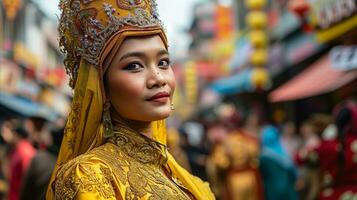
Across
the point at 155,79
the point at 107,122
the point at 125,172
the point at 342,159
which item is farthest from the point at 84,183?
the point at 342,159

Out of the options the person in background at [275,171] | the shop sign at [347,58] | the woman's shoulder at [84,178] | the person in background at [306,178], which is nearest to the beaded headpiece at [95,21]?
the woman's shoulder at [84,178]

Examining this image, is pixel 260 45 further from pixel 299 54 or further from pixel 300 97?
pixel 300 97

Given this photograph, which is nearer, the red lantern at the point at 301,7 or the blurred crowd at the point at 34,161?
the blurred crowd at the point at 34,161

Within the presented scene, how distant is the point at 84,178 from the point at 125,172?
0.66ft

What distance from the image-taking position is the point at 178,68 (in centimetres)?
6525

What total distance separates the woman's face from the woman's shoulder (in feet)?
0.74

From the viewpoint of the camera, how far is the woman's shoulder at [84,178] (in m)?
2.78

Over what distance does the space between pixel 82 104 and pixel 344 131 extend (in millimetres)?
4303

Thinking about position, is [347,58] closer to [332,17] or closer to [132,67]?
→ [332,17]

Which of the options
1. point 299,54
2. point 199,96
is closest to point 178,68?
point 199,96

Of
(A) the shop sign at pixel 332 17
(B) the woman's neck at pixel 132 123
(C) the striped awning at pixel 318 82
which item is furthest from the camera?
(C) the striped awning at pixel 318 82

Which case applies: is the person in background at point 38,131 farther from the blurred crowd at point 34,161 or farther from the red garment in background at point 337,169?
the red garment in background at point 337,169

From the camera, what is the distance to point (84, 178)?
9.15 feet

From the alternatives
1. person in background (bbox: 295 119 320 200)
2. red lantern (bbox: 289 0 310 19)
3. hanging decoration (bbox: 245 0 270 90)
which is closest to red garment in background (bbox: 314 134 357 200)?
person in background (bbox: 295 119 320 200)
